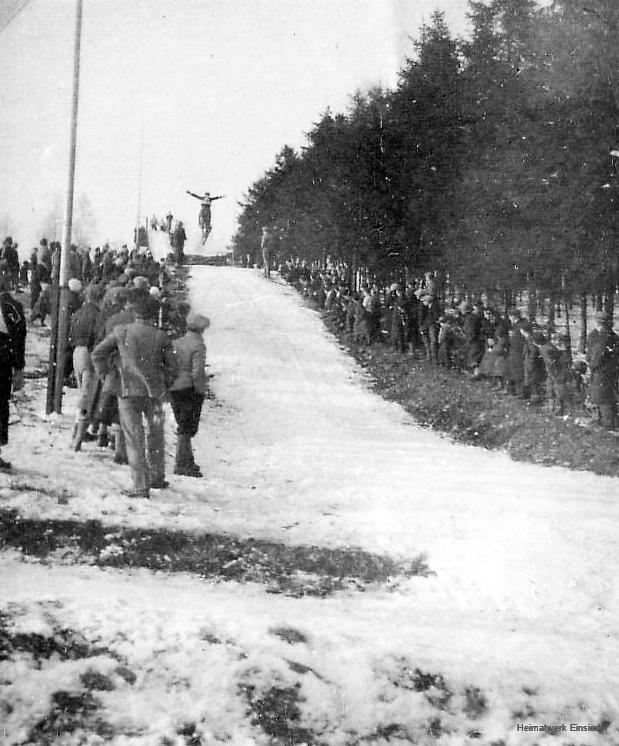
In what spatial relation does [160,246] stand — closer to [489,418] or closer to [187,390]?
[489,418]

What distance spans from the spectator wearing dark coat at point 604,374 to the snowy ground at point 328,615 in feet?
5.45

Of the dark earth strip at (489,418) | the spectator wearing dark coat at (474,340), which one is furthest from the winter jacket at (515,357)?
the spectator wearing dark coat at (474,340)

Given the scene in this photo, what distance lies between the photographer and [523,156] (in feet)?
34.9

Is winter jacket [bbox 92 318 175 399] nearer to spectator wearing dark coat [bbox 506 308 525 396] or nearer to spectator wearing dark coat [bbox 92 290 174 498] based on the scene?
spectator wearing dark coat [bbox 92 290 174 498]

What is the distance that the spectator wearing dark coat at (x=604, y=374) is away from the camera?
784 cm

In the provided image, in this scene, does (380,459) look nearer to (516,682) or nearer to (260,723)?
(516,682)

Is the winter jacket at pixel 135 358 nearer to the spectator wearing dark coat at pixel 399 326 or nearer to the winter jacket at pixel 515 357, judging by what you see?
the winter jacket at pixel 515 357

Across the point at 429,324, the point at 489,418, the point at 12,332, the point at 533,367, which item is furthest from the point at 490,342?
the point at 12,332

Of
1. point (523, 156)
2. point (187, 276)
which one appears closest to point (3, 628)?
point (523, 156)

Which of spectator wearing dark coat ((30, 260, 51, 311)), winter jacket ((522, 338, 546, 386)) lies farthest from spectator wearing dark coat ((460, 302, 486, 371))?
spectator wearing dark coat ((30, 260, 51, 311))

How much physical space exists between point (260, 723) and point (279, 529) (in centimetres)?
200

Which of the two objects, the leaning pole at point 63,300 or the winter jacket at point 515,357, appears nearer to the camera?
the leaning pole at point 63,300

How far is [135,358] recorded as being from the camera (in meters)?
5.18

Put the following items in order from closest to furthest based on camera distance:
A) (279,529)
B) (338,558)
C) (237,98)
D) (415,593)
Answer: (415,593) → (338,558) → (279,529) → (237,98)
